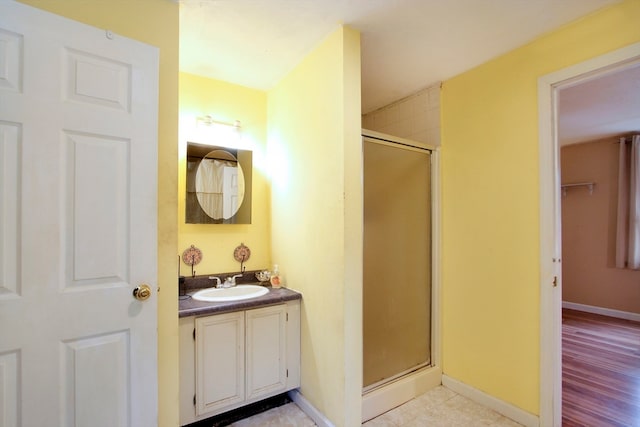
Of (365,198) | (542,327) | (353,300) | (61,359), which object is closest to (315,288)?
(353,300)

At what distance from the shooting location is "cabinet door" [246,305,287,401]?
76.6 inches

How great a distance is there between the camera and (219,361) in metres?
1.84

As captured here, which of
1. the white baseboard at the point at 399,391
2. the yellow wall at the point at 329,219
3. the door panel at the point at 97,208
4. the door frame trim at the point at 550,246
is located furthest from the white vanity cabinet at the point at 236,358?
the door frame trim at the point at 550,246

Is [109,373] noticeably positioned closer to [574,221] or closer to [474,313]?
[474,313]

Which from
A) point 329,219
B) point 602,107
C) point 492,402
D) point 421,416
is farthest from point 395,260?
→ point 602,107

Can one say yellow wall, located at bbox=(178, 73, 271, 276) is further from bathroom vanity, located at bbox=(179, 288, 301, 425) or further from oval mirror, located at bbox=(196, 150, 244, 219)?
bathroom vanity, located at bbox=(179, 288, 301, 425)

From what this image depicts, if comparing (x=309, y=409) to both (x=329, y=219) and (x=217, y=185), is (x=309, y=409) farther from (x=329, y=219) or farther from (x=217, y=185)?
Result: (x=217, y=185)

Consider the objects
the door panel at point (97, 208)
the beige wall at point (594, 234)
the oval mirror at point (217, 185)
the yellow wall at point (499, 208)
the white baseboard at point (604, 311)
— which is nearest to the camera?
the door panel at point (97, 208)

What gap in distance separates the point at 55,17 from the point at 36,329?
47.7 inches

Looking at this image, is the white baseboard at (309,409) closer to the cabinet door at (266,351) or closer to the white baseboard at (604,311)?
the cabinet door at (266,351)

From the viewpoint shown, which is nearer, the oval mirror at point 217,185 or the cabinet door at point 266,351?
the cabinet door at point 266,351

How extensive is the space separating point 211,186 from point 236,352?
1227 mm

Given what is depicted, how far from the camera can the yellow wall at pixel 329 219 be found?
→ 174 cm

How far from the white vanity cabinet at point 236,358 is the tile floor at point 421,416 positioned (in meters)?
0.14
